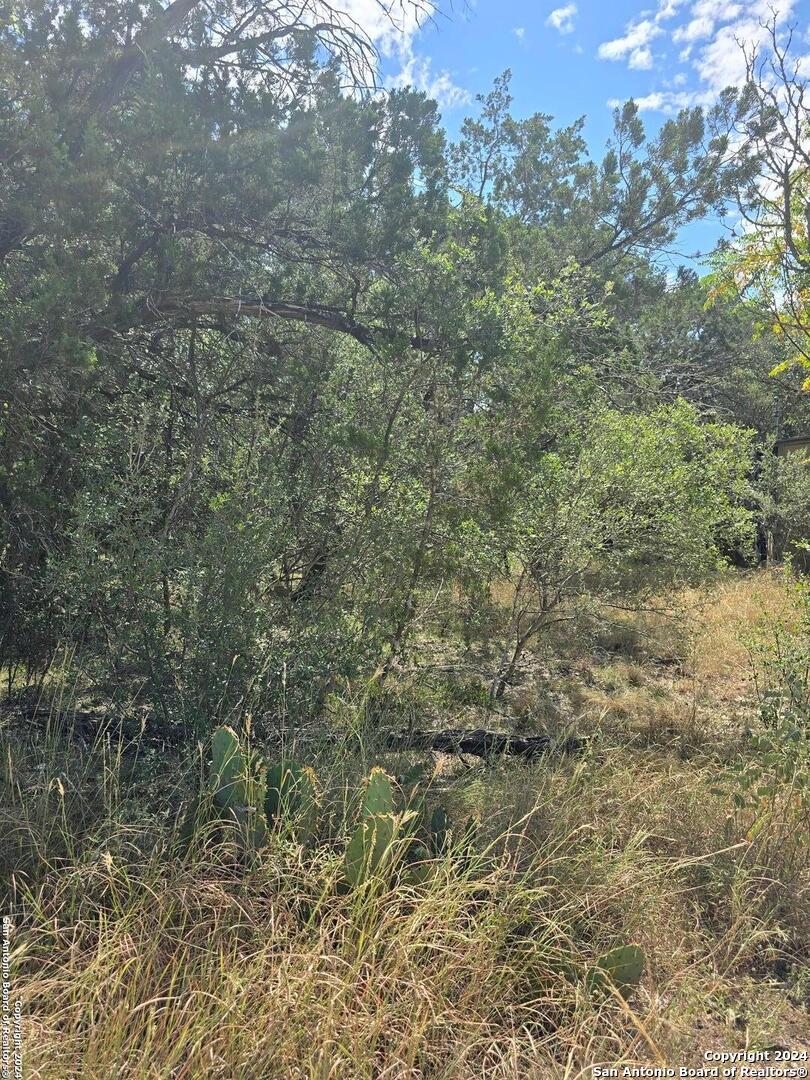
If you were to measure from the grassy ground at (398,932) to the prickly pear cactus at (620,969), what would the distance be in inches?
1.8

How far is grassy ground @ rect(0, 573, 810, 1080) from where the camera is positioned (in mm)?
1773

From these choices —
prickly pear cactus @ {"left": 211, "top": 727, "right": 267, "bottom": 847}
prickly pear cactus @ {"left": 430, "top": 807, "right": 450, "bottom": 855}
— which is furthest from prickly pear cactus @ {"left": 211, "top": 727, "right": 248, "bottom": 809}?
prickly pear cactus @ {"left": 430, "top": 807, "right": 450, "bottom": 855}

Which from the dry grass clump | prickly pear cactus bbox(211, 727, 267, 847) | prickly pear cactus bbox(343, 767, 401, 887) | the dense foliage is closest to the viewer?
the dry grass clump

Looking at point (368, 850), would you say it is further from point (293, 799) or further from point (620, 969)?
point (620, 969)

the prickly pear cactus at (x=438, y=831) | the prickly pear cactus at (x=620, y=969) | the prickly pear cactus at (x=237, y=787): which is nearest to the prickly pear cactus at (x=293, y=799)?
the prickly pear cactus at (x=237, y=787)

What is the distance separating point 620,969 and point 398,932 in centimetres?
71

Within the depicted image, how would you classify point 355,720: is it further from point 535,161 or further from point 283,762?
point 535,161

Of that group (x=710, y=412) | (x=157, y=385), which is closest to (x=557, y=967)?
(x=157, y=385)

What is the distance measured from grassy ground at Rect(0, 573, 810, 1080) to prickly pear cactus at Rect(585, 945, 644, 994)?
1.8 inches

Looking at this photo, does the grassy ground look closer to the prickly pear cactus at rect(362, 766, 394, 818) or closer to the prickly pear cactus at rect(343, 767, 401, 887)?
the prickly pear cactus at rect(343, 767, 401, 887)

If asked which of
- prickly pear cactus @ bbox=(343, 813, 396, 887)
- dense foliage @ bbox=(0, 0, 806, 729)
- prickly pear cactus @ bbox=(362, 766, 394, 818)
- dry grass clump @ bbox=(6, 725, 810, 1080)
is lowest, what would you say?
dry grass clump @ bbox=(6, 725, 810, 1080)

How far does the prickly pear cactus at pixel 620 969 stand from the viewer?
6.86 ft

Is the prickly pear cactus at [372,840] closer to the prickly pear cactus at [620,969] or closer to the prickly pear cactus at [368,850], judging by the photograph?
the prickly pear cactus at [368,850]

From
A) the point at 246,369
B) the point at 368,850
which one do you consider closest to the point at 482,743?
the point at 368,850
